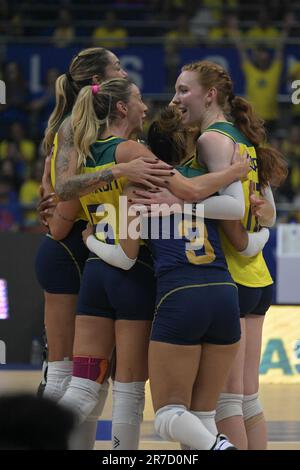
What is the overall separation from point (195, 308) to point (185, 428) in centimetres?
43

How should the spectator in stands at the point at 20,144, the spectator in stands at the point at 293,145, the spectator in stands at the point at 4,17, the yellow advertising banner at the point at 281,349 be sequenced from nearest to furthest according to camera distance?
the yellow advertising banner at the point at 281,349 < the spectator in stands at the point at 293,145 < the spectator in stands at the point at 20,144 < the spectator in stands at the point at 4,17

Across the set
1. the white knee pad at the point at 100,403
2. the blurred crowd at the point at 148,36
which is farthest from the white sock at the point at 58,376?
the blurred crowd at the point at 148,36

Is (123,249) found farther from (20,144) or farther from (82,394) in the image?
(20,144)

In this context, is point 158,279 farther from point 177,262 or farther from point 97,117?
point 97,117

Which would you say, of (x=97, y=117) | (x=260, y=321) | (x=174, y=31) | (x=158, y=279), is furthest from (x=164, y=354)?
(x=174, y=31)

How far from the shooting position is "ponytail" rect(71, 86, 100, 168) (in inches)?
160

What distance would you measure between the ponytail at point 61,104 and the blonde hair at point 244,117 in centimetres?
62

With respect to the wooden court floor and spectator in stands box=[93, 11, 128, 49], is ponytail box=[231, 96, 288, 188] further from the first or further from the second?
spectator in stands box=[93, 11, 128, 49]

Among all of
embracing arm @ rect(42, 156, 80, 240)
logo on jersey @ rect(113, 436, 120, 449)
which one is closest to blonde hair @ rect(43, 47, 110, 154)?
embracing arm @ rect(42, 156, 80, 240)

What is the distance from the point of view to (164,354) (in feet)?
12.2

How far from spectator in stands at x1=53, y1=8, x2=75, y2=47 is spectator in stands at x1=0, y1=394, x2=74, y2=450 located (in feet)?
37.0

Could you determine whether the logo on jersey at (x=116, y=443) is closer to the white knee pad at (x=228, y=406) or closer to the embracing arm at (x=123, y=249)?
the white knee pad at (x=228, y=406)

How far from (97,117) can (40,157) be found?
8.27m

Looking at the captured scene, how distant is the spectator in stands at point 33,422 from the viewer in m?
2.17
